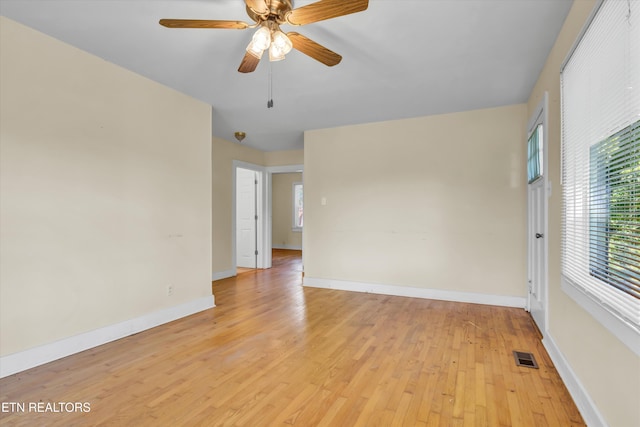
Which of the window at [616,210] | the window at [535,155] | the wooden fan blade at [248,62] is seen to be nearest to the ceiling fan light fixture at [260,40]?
the wooden fan blade at [248,62]

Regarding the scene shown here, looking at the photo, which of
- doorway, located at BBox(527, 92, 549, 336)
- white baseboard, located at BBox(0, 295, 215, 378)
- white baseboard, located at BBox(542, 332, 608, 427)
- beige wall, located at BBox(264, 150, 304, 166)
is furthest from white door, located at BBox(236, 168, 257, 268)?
white baseboard, located at BBox(542, 332, 608, 427)

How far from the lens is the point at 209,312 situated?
379 cm

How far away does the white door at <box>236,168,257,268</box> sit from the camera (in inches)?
261

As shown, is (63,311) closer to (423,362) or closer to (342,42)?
(423,362)

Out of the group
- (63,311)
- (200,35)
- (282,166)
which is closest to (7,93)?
(200,35)

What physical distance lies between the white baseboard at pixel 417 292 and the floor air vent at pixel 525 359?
4.78ft

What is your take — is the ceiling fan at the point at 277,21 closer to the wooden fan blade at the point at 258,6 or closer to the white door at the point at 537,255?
the wooden fan blade at the point at 258,6

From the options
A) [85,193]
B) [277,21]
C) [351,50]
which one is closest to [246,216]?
[85,193]

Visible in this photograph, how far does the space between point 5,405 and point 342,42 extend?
3.30 m

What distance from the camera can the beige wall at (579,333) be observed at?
1.39 meters

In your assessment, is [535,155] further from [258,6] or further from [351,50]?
[258,6]

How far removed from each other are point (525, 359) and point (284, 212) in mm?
8011

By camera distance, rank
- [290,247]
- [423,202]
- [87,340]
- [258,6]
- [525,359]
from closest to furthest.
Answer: [258,6] < [525,359] < [87,340] < [423,202] < [290,247]

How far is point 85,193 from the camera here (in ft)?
9.00
